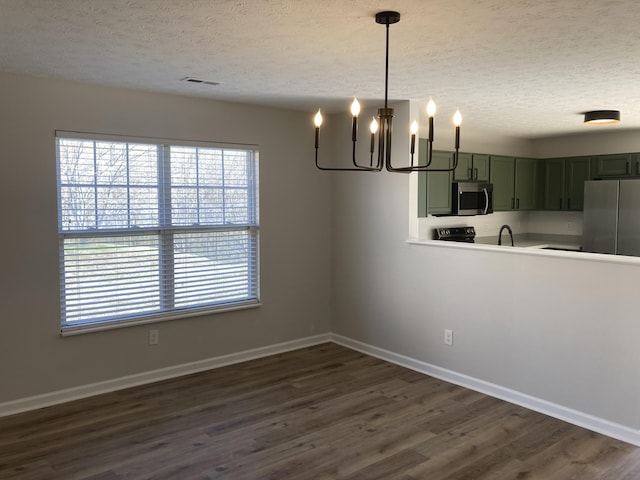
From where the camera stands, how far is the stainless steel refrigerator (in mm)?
5719

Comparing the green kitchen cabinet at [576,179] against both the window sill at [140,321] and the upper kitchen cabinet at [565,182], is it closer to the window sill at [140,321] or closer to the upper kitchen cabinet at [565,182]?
the upper kitchen cabinet at [565,182]

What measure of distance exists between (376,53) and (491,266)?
1896mm

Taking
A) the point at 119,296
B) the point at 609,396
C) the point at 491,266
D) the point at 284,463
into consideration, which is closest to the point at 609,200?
the point at 491,266

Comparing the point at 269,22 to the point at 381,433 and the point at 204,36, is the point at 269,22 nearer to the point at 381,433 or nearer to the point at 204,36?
the point at 204,36

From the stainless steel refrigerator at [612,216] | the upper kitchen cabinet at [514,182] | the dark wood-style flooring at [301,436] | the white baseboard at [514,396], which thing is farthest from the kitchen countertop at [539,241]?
the dark wood-style flooring at [301,436]

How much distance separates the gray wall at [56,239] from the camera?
3.65 meters

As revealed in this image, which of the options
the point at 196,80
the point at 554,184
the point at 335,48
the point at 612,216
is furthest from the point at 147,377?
the point at 554,184

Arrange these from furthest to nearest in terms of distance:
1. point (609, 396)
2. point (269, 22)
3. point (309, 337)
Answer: point (309, 337), point (609, 396), point (269, 22)

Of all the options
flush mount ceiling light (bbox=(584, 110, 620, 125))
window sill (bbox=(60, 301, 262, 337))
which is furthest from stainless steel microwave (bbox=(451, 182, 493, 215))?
window sill (bbox=(60, 301, 262, 337))

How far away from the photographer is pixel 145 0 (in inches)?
87.2

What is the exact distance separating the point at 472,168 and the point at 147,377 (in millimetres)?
4219

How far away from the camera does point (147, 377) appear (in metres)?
4.30

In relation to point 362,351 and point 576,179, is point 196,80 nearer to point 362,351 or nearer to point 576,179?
point 362,351

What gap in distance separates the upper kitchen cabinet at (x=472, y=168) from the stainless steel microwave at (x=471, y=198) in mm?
115
